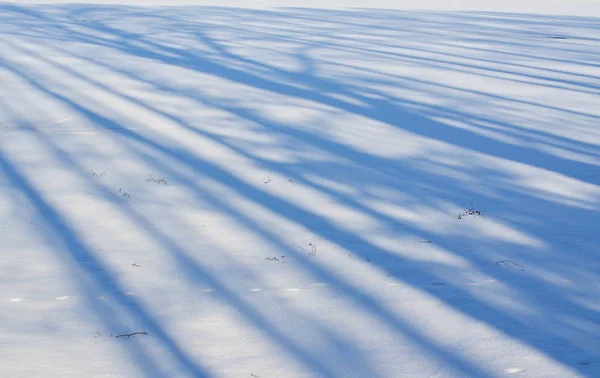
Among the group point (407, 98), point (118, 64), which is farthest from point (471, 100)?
point (118, 64)

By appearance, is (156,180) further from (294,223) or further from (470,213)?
(470,213)

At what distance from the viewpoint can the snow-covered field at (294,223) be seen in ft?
11.6

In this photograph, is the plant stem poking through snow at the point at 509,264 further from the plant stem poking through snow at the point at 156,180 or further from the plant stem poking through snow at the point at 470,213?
the plant stem poking through snow at the point at 156,180

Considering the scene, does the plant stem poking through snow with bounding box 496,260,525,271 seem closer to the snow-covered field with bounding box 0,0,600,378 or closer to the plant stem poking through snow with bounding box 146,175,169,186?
the snow-covered field with bounding box 0,0,600,378

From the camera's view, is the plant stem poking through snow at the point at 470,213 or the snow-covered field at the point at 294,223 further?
the plant stem poking through snow at the point at 470,213

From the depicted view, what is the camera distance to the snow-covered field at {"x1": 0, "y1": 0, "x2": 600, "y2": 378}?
3547 mm

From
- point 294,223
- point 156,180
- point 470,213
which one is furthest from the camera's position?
point 156,180

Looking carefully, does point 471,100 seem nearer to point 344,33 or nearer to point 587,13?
point 344,33

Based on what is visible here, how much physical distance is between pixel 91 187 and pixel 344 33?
1223cm

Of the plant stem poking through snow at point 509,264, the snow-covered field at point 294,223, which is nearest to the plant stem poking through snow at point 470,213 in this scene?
the snow-covered field at point 294,223

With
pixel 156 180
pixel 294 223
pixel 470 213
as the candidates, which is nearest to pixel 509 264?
pixel 470 213

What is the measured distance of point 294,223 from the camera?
17.2 ft

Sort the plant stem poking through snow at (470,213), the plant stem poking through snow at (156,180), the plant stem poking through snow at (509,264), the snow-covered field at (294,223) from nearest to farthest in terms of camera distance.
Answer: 1. the snow-covered field at (294,223)
2. the plant stem poking through snow at (509,264)
3. the plant stem poking through snow at (470,213)
4. the plant stem poking through snow at (156,180)

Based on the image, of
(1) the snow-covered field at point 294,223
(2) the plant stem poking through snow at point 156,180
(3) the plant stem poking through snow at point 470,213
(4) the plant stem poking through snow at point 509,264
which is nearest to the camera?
(1) the snow-covered field at point 294,223
